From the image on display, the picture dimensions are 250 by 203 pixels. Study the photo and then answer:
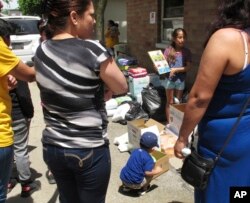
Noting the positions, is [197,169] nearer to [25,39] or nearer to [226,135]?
[226,135]

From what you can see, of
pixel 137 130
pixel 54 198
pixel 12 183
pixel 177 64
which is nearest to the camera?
pixel 54 198

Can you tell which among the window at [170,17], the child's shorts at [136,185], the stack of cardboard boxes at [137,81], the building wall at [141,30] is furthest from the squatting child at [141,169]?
the building wall at [141,30]

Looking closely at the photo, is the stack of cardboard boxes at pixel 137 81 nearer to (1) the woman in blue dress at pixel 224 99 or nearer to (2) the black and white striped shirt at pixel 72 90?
(1) the woman in blue dress at pixel 224 99

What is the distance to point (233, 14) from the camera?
1947 mm

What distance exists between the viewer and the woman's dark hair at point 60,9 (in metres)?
1.83

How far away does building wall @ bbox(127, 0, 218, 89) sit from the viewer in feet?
22.5

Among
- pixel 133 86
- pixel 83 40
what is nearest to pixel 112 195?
pixel 83 40

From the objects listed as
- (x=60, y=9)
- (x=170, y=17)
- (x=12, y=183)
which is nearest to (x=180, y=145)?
(x=60, y=9)

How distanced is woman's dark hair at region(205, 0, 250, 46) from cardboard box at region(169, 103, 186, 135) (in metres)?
2.67

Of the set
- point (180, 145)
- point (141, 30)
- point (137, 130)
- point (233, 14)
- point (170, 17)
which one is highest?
point (233, 14)

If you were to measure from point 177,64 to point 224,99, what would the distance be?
3689 millimetres

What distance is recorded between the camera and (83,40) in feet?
6.03

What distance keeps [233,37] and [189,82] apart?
18.2 ft

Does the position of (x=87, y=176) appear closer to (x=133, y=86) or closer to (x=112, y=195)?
(x=112, y=195)
